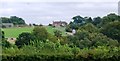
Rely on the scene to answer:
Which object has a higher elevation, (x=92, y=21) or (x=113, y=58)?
(x=113, y=58)

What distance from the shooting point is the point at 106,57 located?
9234 millimetres

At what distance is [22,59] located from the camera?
30.6 ft

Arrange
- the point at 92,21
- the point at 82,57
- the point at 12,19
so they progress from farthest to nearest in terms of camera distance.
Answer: the point at 92,21 → the point at 12,19 → the point at 82,57

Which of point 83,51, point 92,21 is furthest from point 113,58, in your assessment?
point 92,21

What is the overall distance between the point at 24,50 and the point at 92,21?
1406 centimetres

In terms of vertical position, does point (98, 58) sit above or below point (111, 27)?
above

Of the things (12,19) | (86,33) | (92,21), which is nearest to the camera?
(12,19)

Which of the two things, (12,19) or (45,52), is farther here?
(12,19)

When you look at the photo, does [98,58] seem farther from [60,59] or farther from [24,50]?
[24,50]

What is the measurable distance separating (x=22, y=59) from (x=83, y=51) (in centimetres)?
170

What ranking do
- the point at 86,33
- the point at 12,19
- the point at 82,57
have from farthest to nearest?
the point at 86,33 → the point at 12,19 → the point at 82,57

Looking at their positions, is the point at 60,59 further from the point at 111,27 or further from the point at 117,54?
the point at 111,27

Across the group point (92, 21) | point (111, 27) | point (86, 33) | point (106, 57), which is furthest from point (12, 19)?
point (106, 57)

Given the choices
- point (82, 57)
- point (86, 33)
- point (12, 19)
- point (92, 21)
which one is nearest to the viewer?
point (82, 57)
